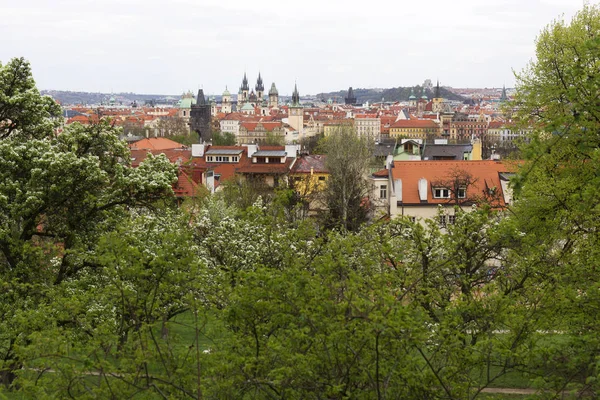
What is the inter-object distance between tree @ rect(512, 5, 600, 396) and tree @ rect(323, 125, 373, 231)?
1575 centimetres

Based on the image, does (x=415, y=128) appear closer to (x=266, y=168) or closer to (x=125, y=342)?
(x=266, y=168)

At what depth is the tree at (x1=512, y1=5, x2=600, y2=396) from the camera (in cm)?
986

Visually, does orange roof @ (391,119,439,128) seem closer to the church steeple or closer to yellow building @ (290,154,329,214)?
the church steeple

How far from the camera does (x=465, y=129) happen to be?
19238cm

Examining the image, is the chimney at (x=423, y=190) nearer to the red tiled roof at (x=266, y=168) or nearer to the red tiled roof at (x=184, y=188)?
the red tiled roof at (x=184, y=188)

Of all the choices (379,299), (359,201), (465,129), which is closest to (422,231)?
(379,299)

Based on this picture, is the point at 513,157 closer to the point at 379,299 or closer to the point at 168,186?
the point at 168,186

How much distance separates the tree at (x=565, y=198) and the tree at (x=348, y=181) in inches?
620

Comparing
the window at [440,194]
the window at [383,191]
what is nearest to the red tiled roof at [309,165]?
the window at [383,191]

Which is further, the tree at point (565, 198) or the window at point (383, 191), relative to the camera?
the window at point (383, 191)

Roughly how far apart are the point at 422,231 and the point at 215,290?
4184mm

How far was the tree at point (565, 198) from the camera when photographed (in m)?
9.86

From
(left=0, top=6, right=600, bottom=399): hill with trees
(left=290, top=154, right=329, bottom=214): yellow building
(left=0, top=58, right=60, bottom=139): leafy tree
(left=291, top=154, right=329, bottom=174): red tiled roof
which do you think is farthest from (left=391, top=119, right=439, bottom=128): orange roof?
(left=0, top=58, right=60, bottom=139): leafy tree

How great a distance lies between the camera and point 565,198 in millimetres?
16797
